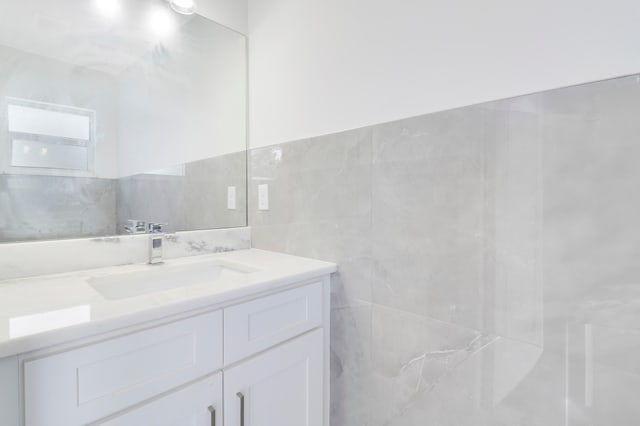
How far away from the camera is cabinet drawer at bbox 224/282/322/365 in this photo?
802 millimetres

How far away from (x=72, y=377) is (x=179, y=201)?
884mm

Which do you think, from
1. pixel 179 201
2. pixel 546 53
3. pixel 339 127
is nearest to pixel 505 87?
pixel 546 53

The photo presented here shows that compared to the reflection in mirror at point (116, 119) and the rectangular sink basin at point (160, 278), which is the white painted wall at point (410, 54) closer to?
the reflection in mirror at point (116, 119)

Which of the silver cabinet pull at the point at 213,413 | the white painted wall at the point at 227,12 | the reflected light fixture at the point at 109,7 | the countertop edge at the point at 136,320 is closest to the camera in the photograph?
the countertop edge at the point at 136,320

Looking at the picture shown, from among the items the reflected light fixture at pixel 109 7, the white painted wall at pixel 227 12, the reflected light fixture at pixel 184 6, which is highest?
the white painted wall at pixel 227 12

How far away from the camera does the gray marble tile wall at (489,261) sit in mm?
620

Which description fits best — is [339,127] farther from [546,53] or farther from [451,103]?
[546,53]

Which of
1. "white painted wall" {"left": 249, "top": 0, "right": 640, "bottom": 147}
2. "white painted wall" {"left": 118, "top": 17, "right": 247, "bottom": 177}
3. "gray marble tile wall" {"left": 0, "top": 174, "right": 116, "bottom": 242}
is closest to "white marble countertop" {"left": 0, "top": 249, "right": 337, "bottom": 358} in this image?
"gray marble tile wall" {"left": 0, "top": 174, "right": 116, "bottom": 242}

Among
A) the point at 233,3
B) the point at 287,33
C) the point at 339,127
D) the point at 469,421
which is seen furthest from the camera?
the point at 233,3

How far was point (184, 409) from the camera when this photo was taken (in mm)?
703

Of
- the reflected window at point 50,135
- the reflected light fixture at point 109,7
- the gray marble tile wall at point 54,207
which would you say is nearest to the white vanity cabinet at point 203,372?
the gray marble tile wall at point 54,207

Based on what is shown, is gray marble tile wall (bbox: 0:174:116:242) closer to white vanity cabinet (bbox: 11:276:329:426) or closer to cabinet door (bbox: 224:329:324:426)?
white vanity cabinet (bbox: 11:276:329:426)

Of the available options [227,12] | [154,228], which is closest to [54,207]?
[154,228]

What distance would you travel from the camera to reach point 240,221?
4.96ft
